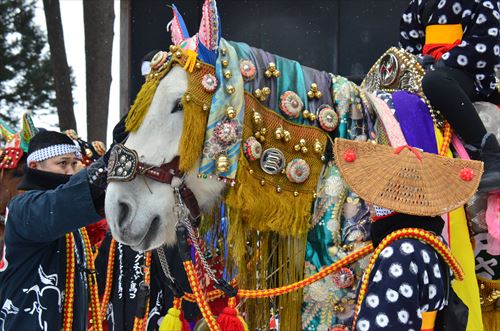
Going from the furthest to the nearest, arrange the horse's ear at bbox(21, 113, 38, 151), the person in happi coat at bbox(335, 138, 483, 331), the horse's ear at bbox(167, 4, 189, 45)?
the horse's ear at bbox(21, 113, 38, 151) → the horse's ear at bbox(167, 4, 189, 45) → the person in happi coat at bbox(335, 138, 483, 331)

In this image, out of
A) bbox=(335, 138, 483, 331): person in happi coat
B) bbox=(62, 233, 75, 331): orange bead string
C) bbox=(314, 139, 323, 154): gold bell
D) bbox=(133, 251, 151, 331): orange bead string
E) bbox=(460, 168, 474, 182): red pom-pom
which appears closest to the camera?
bbox=(335, 138, 483, 331): person in happi coat

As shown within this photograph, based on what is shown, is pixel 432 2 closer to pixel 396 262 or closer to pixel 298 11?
pixel 396 262

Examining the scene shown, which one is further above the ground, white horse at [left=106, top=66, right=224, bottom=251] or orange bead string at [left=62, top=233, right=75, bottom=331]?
white horse at [left=106, top=66, right=224, bottom=251]

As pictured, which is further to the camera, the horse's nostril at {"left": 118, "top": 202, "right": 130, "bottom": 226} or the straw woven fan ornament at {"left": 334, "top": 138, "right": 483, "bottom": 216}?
the horse's nostril at {"left": 118, "top": 202, "right": 130, "bottom": 226}

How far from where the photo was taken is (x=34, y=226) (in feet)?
9.37

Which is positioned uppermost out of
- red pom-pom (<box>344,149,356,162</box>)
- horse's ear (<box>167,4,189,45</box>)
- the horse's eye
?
horse's ear (<box>167,4,189,45</box>)

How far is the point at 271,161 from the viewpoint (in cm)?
245

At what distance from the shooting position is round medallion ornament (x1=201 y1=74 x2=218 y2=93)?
2.45m

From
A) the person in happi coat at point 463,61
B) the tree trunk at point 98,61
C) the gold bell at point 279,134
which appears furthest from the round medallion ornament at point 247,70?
the tree trunk at point 98,61

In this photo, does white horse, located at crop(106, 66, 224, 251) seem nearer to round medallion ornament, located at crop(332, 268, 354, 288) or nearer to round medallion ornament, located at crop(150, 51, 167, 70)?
round medallion ornament, located at crop(150, 51, 167, 70)

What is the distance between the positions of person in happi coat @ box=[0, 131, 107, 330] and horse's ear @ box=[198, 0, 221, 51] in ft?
2.17

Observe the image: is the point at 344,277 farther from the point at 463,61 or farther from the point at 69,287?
the point at 69,287

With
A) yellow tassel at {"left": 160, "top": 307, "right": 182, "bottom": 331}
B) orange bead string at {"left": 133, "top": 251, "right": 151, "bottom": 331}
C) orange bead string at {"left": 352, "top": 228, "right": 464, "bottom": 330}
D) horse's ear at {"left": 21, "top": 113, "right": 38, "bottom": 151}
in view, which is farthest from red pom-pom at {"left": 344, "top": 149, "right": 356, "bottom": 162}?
horse's ear at {"left": 21, "top": 113, "right": 38, "bottom": 151}

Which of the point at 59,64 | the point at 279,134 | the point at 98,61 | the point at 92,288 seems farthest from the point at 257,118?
the point at 59,64
